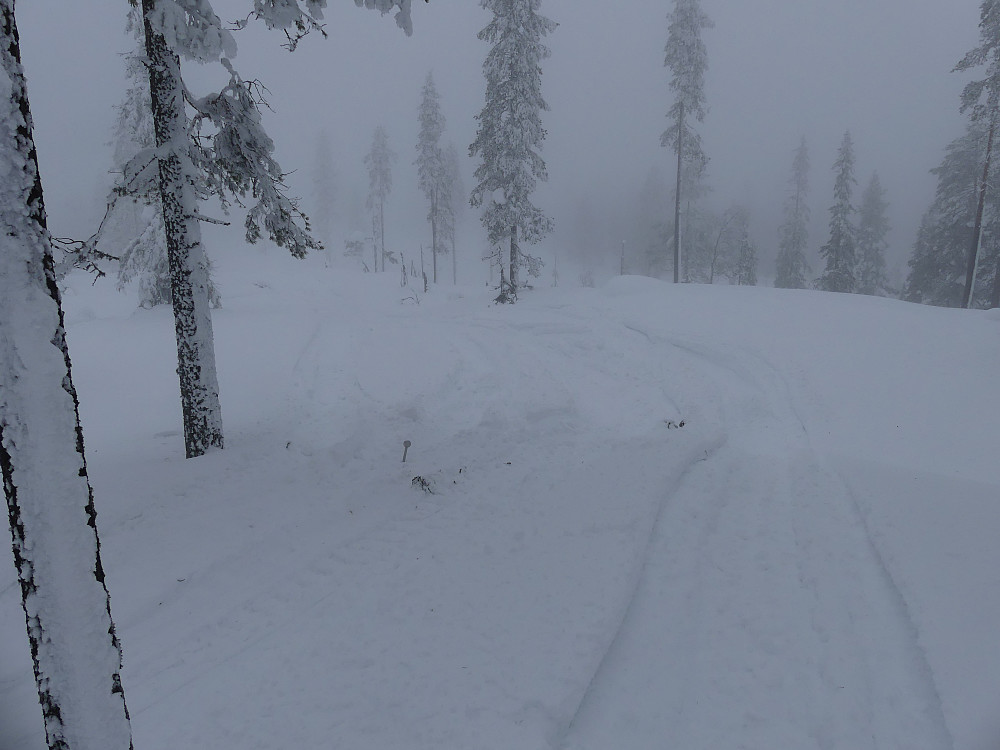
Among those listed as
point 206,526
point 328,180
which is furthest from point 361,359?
point 328,180

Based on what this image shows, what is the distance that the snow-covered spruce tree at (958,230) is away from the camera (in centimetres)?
2762

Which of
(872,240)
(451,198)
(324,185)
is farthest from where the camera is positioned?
(324,185)

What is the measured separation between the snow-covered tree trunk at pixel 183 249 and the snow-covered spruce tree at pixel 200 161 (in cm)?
1

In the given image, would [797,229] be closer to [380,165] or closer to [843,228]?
[843,228]

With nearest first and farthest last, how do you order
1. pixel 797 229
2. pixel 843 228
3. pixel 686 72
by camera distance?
pixel 686 72, pixel 843 228, pixel 797 229

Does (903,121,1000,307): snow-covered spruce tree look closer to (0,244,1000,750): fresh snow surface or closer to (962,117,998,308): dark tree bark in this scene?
(962,117,998,308): dark tree bark

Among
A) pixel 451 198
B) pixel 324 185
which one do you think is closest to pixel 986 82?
pixel 451 198

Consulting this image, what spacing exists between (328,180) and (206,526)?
213 ft

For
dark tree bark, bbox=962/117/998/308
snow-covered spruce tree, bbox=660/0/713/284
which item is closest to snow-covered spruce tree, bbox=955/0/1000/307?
dark tree bark, bbox=962/117/998/308

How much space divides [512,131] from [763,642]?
77.7 ft

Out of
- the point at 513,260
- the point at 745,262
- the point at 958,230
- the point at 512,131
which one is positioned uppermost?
the point at 512,131

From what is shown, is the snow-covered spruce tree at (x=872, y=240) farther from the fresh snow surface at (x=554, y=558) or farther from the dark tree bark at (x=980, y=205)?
the fresh snow surface at (x=554, y=558)

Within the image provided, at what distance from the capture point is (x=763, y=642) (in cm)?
465

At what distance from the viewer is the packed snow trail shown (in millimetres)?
3838
